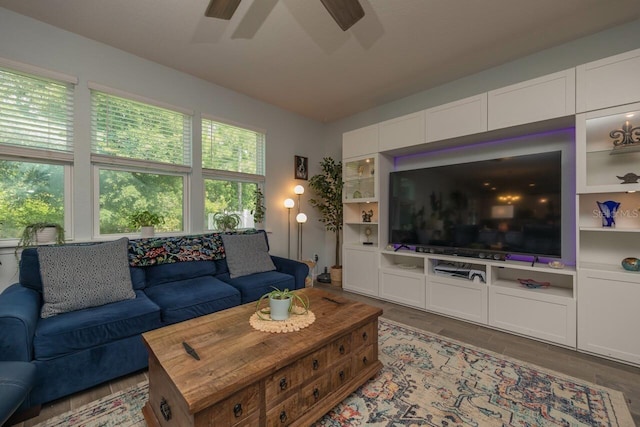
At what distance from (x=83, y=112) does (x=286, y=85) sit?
6.87 ft

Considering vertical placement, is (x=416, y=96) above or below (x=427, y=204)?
above

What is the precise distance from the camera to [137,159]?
9.23 ft

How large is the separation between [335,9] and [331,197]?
9.32 ft

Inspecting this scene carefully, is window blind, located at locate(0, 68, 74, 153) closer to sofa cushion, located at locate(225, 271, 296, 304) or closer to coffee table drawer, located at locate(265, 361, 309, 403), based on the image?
sofa cushion, located at locate(225, 271, 296, 304)

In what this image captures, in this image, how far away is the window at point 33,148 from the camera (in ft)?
7.22

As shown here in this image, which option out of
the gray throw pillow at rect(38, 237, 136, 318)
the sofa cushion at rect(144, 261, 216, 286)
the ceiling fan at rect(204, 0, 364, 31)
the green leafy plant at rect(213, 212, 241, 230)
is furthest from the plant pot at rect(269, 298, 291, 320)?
the green leafy plant at rect(213, 212, 241, 230)

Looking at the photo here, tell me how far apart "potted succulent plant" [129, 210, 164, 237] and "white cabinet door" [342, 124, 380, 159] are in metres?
2.58

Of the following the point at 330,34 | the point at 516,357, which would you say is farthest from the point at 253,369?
the point at 330,34

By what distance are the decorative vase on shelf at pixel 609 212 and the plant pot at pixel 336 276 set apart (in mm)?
2960

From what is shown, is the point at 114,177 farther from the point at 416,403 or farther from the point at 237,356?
the point at 416,403

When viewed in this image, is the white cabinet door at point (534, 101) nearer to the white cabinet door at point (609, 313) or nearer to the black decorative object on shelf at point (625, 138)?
the black decorative object on shelf at point (625, 138)

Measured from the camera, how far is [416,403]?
1.60 meters

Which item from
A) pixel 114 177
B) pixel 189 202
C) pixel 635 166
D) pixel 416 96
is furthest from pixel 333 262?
pixel 635 166

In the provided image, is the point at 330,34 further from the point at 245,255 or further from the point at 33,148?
the point at 33,148
